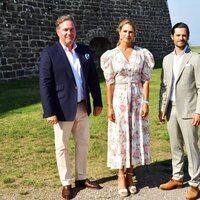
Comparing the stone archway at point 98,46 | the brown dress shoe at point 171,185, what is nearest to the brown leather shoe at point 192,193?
the brown dress shoe at point 171,185

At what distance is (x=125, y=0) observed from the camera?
1895cm

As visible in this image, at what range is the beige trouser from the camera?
4.70 m

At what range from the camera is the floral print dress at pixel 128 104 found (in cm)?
474

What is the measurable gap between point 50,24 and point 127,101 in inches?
452

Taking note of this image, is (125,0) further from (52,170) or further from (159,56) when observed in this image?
(52,170)

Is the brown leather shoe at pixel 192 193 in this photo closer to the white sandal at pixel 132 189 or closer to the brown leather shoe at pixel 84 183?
the white sandal at pixel 132 189

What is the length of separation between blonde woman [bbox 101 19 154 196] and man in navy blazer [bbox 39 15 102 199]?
0.29 m

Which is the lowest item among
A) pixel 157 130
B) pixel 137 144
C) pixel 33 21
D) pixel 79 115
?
pixel 157 130

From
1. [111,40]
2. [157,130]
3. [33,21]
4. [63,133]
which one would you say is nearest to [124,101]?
[63,133]

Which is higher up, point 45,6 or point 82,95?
point 45,6

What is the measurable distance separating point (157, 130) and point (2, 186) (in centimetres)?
357

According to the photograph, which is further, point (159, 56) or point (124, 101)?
point (159, 56)

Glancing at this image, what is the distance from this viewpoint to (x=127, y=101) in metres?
4.75

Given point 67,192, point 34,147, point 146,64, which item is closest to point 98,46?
point 34,147
